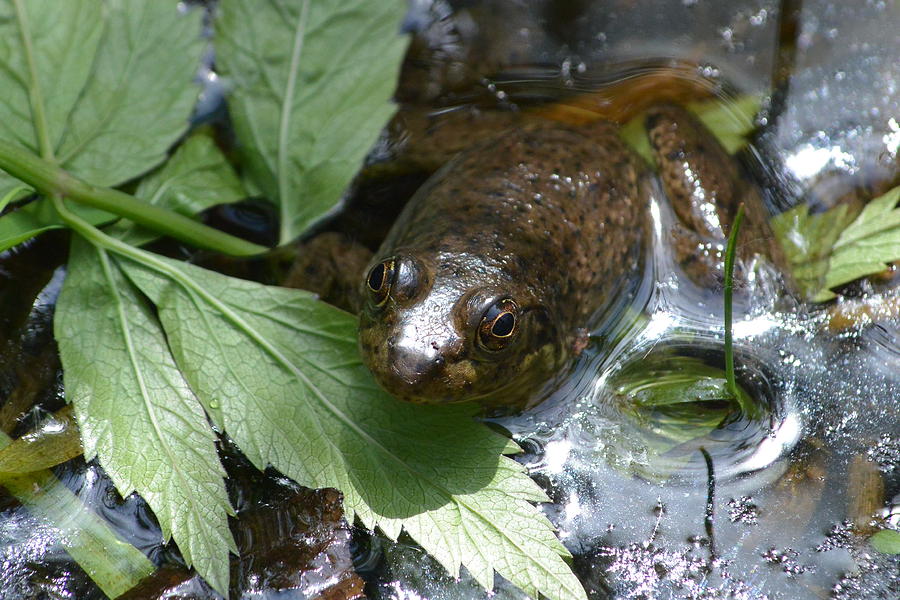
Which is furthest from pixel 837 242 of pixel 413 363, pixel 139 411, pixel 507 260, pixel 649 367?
pixel 139 411

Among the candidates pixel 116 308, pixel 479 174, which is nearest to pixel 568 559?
pixel 479 174

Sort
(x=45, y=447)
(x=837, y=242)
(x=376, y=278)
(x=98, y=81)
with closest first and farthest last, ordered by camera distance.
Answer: (x=376, y=278), (x=45, y=447), (x=98, y=81), (x=837, y=242)

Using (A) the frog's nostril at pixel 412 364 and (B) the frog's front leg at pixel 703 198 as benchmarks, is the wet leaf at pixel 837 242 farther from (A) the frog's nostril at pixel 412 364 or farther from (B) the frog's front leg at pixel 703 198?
(A) the frog's nostril at pixel 412 364

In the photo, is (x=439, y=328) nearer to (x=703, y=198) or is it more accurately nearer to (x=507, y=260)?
(x=507, y=260)

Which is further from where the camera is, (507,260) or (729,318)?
(507,260)

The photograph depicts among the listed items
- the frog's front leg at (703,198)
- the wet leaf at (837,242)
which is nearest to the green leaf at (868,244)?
the wet leaf at (837,242)

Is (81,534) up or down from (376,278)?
down
